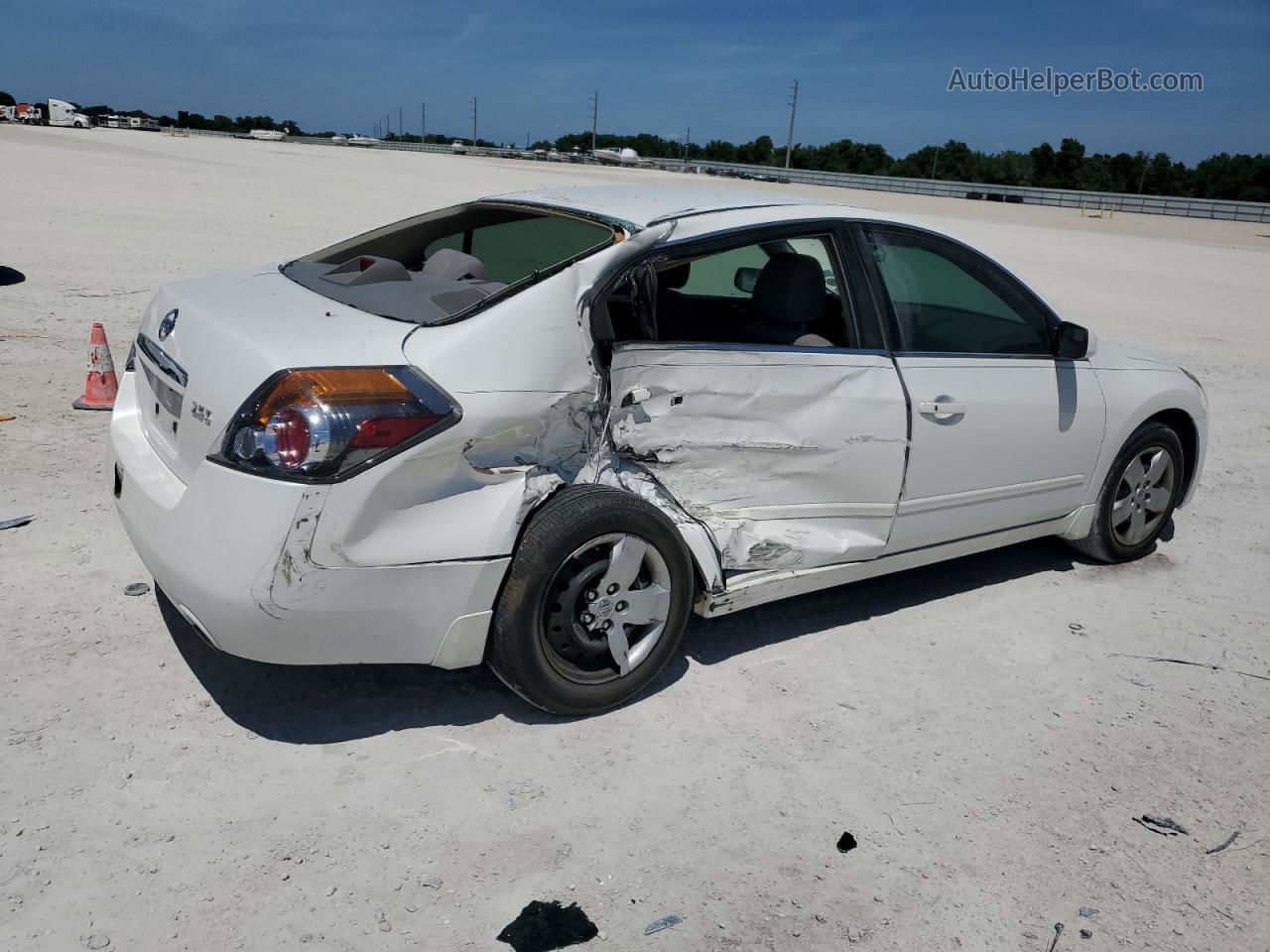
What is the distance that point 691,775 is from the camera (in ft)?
10.5

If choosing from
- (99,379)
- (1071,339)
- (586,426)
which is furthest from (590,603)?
(99,379)

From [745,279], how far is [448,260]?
1.32m

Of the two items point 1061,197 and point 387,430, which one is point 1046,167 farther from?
point 387,430

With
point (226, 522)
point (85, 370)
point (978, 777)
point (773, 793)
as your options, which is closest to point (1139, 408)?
point (978, 777)

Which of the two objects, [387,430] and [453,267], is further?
[453,267]

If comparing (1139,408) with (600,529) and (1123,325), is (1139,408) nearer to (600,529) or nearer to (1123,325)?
(600,529)

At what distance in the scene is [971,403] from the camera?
411 cm

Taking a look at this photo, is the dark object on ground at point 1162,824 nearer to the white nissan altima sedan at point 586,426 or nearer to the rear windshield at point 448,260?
the white nissan altima sedan at point 586,426

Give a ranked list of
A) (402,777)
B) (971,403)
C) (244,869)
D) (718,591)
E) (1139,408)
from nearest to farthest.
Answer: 1. (244,869)
2. (402,777)
3. (718,591)
4. (971,403)
5. (1139,408)

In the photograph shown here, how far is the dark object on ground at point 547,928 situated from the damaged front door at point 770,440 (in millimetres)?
1404

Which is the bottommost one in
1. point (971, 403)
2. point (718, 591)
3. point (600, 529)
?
point (718, 591)

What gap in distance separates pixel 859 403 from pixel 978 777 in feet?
4.51

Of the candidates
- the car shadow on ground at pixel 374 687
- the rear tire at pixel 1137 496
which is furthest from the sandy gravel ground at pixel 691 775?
the rear tire at pixel 1137 496

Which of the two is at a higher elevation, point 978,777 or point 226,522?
point 226,522
